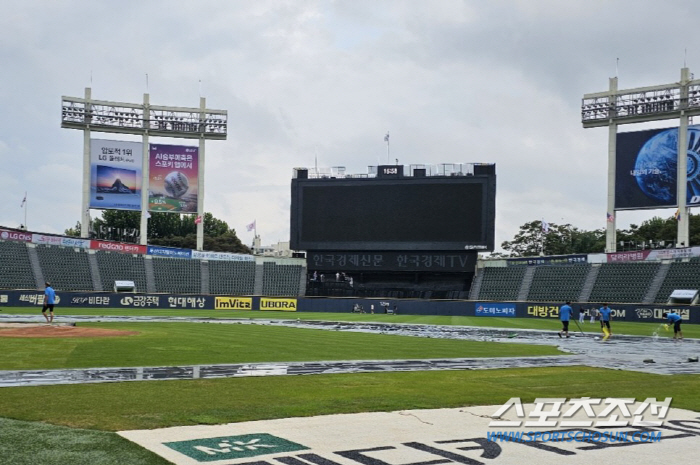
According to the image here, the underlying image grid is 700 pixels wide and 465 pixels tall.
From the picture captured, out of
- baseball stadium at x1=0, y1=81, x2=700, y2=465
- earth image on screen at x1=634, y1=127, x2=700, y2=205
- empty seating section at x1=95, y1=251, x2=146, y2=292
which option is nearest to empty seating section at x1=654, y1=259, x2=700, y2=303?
baseball stadium at x1=0, y1=81, x2=700, y2=465

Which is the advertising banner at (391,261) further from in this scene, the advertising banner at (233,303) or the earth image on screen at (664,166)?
the earth image on screen at (664,166)

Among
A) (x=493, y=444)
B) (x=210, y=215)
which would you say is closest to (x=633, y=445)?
(x=493, y=444)

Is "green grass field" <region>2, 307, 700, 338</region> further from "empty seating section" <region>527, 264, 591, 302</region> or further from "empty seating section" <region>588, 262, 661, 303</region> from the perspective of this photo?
"empty seating section" <region>527, 264, 591, 302</region>

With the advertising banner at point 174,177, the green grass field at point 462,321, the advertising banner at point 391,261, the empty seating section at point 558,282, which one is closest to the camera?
the green grass field at point 462,321

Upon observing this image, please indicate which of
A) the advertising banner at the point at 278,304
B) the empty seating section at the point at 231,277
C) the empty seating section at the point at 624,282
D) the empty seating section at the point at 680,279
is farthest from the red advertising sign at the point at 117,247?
the empty seating section at the point at 680,279

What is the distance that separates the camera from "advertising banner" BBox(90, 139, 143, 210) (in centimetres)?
6838

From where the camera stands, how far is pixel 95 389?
13.1 meters

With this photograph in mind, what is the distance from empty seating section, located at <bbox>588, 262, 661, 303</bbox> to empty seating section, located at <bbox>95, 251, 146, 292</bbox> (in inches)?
1689

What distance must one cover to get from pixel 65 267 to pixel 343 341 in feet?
146

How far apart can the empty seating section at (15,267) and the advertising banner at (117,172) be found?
8.35 meters

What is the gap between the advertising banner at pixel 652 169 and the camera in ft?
195

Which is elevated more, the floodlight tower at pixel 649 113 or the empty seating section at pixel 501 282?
the floodlight tower at pixel 649 113

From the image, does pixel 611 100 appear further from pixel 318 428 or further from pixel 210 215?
pixel 210 215

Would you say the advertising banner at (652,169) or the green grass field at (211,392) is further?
the advertising banner at (652,169)
